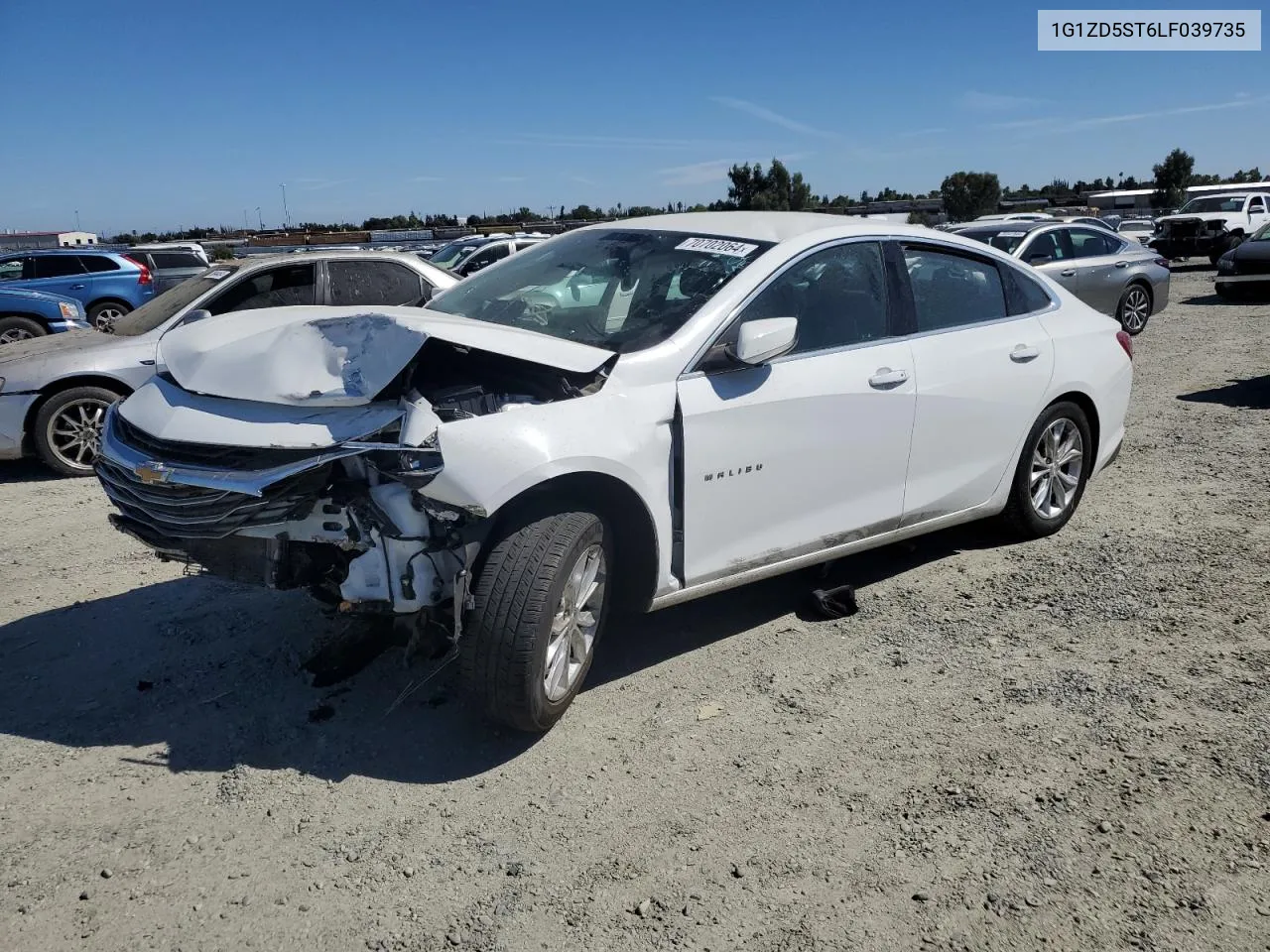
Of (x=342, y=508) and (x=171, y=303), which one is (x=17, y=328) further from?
(x=342, y=508)

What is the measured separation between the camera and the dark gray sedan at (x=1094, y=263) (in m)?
13.1

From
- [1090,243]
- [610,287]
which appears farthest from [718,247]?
[1090,243]

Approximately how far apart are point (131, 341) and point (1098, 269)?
11.9 metres

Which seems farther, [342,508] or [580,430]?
[580,430]

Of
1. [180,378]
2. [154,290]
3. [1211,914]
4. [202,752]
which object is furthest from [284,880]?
[154,290]

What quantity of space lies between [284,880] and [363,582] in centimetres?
93

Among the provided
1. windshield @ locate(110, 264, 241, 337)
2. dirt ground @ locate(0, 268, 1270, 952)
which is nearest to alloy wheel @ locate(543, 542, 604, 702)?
dirt ground @ locate(0, 268, 1270, 952)

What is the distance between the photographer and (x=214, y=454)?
3402mm

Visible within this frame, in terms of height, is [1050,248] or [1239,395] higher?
[1050,248]

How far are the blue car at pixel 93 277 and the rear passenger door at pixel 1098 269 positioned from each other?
15.0m

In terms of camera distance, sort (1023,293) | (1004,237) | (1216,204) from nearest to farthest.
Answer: (1023,293) → (1004,237) → (1216,204)

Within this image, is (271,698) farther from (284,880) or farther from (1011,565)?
(1011,565)

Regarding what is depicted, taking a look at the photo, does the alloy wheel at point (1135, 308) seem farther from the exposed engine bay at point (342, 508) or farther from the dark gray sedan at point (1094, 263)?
the exposed engine bay at point (342, 508)

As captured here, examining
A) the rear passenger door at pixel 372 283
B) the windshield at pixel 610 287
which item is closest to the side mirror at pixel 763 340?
the windshield at pixel 610 287
